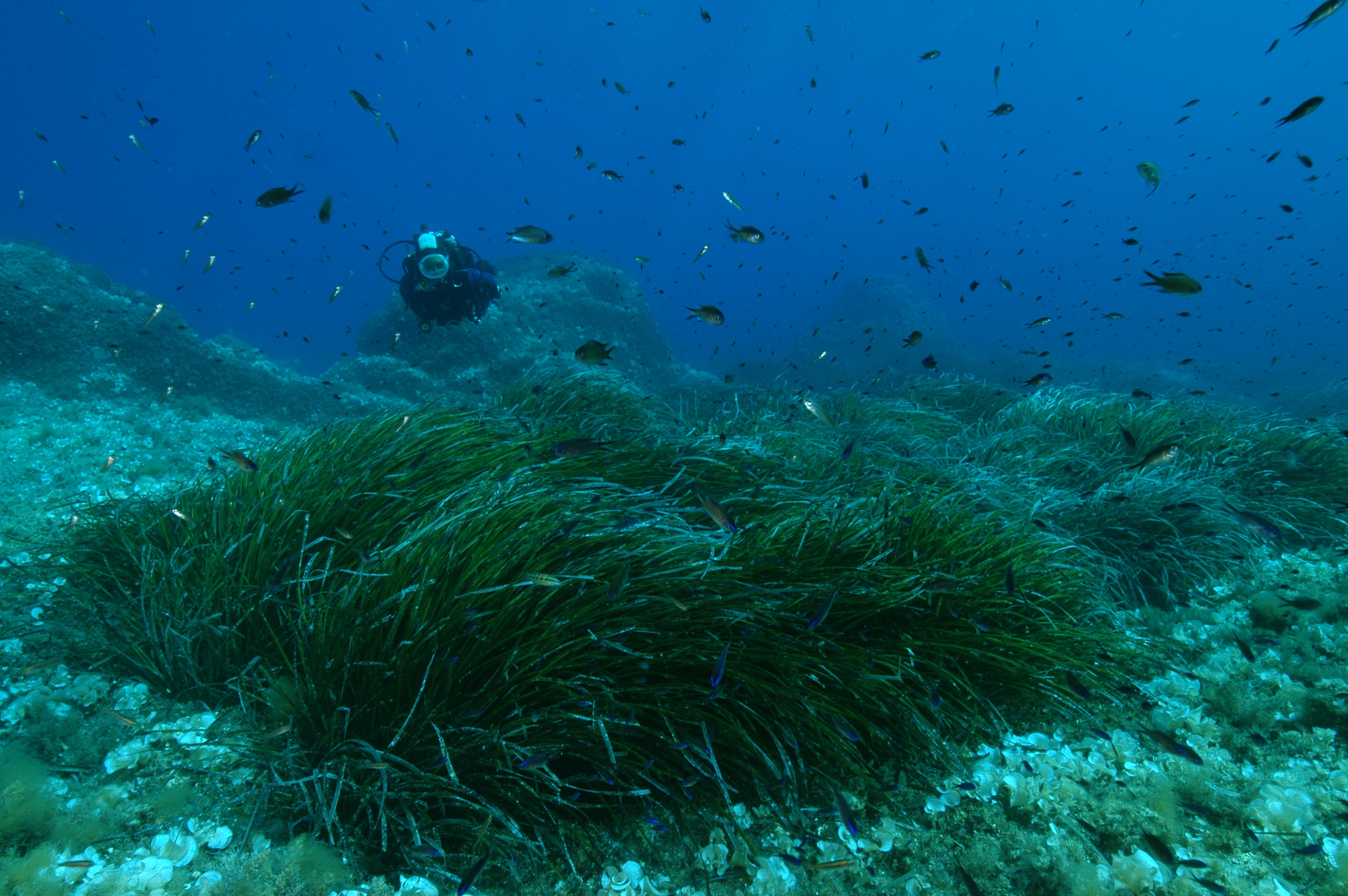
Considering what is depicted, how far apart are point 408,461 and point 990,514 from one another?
3.99 meters

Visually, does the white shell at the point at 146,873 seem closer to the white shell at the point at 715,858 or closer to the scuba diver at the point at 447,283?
the white shell at the point at 715,858

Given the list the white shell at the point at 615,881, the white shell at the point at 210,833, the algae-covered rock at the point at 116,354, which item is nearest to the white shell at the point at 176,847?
the white shell at the point at 210,833

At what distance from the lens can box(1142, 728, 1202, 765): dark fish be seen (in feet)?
6.54

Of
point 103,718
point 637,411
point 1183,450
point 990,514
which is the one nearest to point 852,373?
point 1183,450

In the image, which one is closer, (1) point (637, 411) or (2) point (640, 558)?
(2) point (640, 558)

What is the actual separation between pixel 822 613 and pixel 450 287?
33.1 feet

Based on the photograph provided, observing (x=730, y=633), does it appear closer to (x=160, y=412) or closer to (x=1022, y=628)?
(x=1022, y=628)

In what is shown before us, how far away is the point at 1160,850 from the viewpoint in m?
1.73

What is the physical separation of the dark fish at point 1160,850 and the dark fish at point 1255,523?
240 centimetres

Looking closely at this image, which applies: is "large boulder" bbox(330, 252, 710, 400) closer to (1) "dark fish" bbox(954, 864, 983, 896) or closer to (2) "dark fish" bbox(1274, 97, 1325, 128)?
(1) "dark fish" bbox(954, 864, 983, 896)

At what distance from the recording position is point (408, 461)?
356 centimetres

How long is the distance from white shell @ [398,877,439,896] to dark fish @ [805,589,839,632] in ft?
5.22

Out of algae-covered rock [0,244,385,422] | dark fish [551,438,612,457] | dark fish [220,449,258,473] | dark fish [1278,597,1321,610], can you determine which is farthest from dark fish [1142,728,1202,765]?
algae-covered rock [0,244,385,422]

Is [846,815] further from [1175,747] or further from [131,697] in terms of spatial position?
[131,697]
